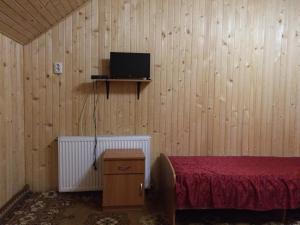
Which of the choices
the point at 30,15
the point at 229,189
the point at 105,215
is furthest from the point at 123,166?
the point at 30,15

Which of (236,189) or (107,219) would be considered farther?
(107,219)

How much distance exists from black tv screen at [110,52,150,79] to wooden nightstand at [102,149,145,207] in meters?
0.92

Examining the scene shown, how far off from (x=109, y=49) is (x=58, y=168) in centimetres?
153

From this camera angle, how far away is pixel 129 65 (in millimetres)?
3117

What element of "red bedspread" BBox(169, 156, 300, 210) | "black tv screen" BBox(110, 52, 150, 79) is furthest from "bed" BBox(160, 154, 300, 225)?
"black tv screen" BBox(110, 52, 150, 79)

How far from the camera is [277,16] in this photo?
3.46 m

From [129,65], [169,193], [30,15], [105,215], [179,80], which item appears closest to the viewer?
[30,15]

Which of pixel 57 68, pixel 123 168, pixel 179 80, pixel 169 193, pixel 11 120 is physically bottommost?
pixel 169 193

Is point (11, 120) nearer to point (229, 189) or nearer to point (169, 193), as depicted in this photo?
point (169, 193)

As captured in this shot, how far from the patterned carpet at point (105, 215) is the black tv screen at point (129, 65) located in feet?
4.86

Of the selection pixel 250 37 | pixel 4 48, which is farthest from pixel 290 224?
pixel 4 48

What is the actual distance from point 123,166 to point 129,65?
3.74 feet

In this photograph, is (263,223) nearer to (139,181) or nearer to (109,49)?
(139,181)

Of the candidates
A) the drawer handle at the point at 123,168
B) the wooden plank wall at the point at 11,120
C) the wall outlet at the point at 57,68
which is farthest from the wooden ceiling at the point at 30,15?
the drawer handle at the point at 123,168
